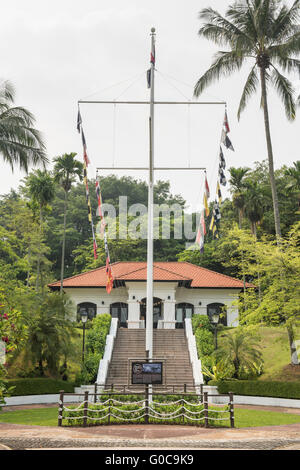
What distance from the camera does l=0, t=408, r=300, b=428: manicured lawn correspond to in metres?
14.2

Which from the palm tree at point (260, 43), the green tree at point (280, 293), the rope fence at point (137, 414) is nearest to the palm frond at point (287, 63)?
the palm tree at point (260, 43)

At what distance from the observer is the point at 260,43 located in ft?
82.5

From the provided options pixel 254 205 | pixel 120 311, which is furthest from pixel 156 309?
pixel 254 205

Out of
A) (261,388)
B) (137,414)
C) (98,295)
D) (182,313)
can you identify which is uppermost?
(98,295)

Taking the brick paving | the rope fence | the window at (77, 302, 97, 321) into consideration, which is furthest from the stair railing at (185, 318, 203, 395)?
the brick paving

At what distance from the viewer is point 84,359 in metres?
23.0

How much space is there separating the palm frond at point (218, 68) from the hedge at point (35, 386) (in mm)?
19166

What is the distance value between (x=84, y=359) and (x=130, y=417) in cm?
939

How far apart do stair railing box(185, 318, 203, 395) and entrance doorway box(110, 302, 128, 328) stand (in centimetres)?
692

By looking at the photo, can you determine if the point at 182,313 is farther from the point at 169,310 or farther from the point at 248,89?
the point at 248,89

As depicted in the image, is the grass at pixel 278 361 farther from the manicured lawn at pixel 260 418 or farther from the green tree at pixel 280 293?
the manicured lawn at pixel 260 418

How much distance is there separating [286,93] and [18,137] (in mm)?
16358

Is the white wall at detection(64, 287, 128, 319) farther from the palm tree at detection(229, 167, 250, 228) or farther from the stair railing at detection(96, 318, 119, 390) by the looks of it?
the palm tree at detection(229, 167, 250, 228)
